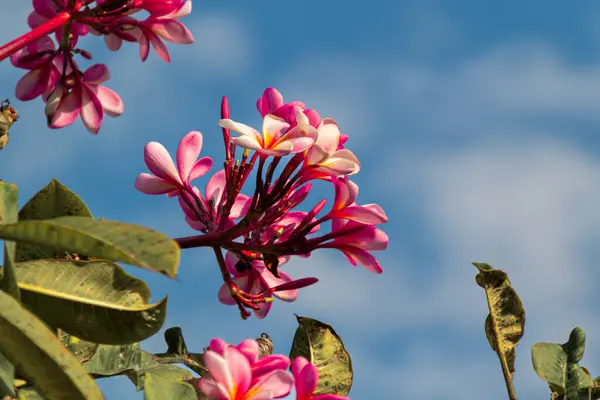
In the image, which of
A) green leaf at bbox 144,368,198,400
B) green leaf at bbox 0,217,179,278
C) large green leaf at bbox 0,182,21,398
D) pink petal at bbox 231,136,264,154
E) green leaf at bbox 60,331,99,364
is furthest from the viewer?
pink petal at bbox 231,136,264,154

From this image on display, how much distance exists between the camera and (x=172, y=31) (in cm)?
205

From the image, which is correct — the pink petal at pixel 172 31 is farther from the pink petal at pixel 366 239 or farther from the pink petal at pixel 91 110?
the pink petal at pixel 366 239

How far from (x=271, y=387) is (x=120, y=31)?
98 centimetres

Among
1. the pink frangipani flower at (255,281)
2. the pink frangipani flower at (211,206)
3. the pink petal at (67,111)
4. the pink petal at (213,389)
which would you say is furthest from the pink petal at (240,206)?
the pink petal at (213,389)

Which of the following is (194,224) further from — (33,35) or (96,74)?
(33,35)

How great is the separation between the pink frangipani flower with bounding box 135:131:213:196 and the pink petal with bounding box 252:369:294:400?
737 mm

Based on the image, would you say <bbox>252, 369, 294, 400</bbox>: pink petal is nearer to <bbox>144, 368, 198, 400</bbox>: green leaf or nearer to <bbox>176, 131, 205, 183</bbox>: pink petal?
<bbox>144, 368, 198, 400</bbox>: green leaf

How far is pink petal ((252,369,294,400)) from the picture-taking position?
140cm

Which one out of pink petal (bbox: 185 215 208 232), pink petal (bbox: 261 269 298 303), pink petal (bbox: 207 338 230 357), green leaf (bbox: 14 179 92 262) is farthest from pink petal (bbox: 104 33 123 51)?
pink petal (bbox: 207 338 230 357)

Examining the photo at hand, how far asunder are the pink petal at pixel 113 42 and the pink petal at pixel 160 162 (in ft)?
0.97

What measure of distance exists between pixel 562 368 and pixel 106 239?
96 cm

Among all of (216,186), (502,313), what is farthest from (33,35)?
(502,313)

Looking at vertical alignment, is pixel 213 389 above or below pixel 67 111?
below

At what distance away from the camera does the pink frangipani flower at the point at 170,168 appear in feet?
6.55
